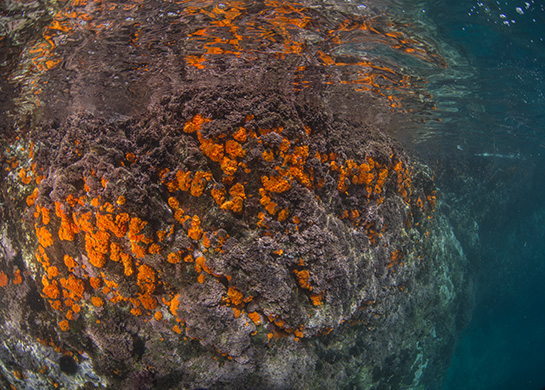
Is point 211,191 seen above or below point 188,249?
above

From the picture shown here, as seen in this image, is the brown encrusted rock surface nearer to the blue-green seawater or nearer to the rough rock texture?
the rough rock texture

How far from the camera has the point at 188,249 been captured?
393 cm

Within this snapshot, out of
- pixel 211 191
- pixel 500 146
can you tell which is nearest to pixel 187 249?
pixel 211 191

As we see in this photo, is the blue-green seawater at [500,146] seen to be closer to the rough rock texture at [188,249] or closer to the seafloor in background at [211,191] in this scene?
the seafloor in background at [211,191]

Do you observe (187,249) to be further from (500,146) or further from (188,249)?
(500,146)

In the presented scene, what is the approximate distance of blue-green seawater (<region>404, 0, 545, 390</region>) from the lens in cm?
542

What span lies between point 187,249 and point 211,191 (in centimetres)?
88

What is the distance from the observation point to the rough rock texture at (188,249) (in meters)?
3.91

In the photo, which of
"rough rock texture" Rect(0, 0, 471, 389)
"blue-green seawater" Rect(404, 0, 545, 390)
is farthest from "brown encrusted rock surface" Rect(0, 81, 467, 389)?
"blue-green seawater" Rect(404, 0, 545, 390)

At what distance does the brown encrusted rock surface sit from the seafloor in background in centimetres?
3

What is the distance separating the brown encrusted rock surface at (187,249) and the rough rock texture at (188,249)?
2 centimetres

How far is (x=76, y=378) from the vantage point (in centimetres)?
450

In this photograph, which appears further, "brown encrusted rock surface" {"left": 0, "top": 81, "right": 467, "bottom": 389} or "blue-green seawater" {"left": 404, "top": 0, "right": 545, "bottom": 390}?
"blue-green seawater" {"left": 404, "top": 0, "right": 545, "bottom": 390}

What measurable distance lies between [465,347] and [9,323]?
2375cm
